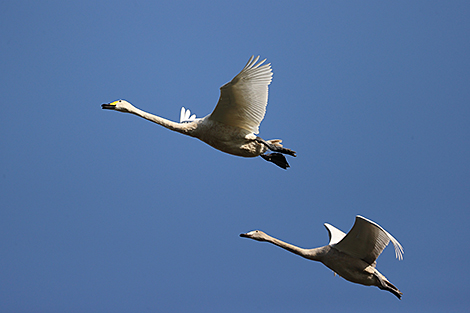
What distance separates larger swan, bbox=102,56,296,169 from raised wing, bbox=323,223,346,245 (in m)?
2.93

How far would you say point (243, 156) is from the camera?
1512 cm

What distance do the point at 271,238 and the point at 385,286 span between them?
3279mm

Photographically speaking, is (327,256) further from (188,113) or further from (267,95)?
(188,113)

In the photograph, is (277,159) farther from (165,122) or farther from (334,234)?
(165,122)

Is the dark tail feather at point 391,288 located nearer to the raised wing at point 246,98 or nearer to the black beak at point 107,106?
the raised wing at point 246,98

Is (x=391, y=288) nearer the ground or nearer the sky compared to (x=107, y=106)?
nearer the ground

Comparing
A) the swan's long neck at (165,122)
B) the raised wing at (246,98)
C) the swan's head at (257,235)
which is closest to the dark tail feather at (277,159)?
the raised wing at (246,98)

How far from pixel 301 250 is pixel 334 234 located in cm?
154

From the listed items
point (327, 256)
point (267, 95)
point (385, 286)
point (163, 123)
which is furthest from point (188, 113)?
point (385, 286)

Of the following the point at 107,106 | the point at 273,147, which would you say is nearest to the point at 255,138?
the point at 273,147

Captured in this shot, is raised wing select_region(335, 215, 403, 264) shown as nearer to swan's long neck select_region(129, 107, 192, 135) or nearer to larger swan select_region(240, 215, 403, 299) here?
larger swan select_region(240, 215, 403, 299)

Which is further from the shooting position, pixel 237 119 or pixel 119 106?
pixel 119 106

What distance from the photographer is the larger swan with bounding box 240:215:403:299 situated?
1448 cm

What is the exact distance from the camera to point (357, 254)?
15055 mm
